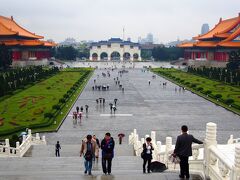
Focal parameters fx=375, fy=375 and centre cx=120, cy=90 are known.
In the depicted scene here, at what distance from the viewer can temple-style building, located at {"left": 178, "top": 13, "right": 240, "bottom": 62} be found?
3120 inches

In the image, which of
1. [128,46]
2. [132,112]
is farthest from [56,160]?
[128,46]

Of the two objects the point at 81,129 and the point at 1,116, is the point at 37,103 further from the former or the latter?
the point at 81,129

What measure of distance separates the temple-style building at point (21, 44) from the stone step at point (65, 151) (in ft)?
209

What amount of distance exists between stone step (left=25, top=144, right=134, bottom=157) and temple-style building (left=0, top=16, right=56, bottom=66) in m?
63.9

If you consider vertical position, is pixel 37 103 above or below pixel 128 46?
below

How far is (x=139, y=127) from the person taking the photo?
2775cm

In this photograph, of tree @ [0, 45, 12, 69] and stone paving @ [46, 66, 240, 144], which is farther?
tree @ [0, 45, 12, 69]

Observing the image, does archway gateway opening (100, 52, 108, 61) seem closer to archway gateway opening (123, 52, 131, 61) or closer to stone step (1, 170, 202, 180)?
archway gateway opening (123, 52, 131, 61)

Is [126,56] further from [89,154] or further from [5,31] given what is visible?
[89,154]

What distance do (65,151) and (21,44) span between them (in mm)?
71552

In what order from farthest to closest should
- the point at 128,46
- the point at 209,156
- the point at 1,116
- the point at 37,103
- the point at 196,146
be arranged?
the point at 128,46 → the point at 37,103 → the point at 1,116 → the point at 196,146 → the point at 209,156

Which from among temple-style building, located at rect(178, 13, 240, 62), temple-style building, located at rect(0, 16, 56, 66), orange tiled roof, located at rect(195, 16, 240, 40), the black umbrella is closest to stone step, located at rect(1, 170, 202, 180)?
the black umbrella

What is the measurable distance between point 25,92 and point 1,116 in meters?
14.9

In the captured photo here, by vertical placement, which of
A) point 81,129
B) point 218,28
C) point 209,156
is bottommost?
point 81,129
